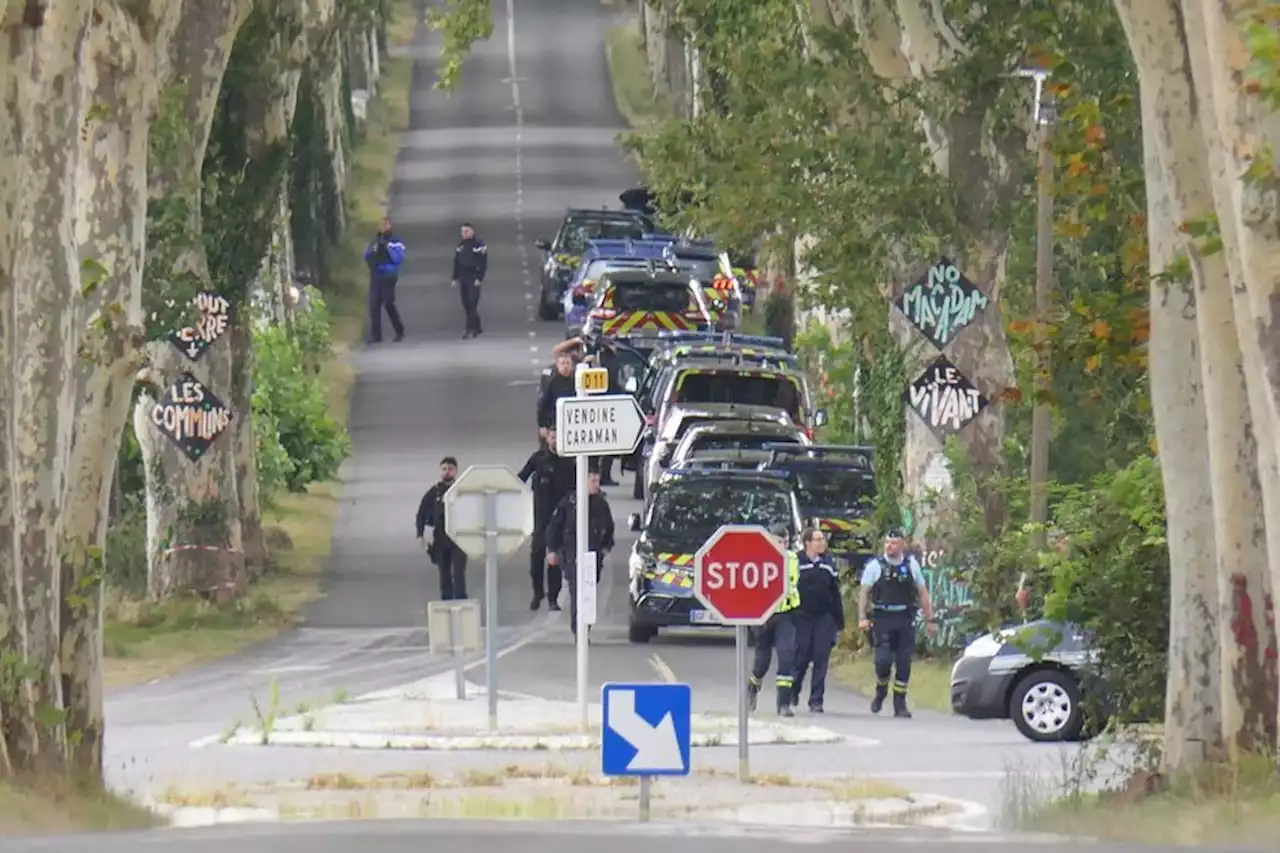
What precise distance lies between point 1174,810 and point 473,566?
2392 centimetres

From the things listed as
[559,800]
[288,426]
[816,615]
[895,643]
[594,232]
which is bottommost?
[559,800]

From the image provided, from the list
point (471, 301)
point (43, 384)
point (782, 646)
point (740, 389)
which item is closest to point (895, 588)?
point (782, 646)

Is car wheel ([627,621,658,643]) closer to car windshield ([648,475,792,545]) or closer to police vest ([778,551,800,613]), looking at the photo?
car windshield ([648,475,792,545])

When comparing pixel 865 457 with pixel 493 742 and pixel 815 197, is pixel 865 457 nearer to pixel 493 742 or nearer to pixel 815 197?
pixel 815 197

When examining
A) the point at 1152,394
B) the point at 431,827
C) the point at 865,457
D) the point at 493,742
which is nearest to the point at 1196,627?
the point at 1152,394

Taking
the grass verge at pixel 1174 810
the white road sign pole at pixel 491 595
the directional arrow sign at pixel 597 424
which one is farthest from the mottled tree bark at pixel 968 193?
the grass verge at pixel 1174 810

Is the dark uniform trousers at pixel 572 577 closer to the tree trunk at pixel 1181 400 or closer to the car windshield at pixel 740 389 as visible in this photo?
the car windshield at pixel 740 389

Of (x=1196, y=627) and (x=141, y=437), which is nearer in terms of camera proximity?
(x=1196, y=627)

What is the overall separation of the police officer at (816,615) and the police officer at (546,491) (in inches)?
225

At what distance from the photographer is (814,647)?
2806cm

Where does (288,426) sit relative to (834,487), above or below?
above

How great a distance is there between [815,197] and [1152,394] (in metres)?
15.6

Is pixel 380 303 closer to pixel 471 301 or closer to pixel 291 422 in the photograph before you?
pixel 471 301

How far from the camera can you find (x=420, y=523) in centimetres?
3403
